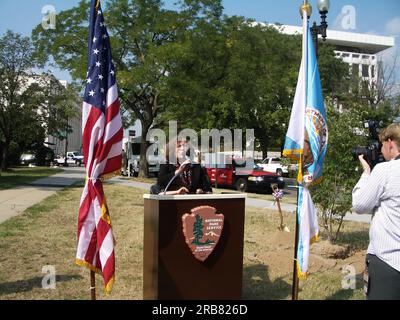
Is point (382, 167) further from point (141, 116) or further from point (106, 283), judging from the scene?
point (141, 116)

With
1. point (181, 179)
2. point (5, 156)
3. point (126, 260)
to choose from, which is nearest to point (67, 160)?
point (5, 156)

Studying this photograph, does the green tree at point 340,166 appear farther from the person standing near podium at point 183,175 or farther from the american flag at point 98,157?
the american flag at point 98,157

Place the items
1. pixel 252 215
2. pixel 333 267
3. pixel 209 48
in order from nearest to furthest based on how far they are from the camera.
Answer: pixel 333 267 → pixel 252 215 → pixel 209 48

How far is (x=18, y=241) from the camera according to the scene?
28.3 ft

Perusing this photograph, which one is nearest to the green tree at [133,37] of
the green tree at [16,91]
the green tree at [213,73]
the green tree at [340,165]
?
the green tree at [213,73]

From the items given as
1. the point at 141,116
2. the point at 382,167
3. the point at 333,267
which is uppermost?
the point at 141,116

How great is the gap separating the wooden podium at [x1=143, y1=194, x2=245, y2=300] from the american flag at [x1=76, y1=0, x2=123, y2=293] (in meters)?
0.46

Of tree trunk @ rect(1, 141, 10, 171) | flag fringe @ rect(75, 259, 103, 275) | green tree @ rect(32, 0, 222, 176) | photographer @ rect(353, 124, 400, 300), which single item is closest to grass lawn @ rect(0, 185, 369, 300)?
flag fringe @ rect(75, 259, 103, 275)

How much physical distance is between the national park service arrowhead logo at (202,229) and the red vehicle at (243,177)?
1624 cm

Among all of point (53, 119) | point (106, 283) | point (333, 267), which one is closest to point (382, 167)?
point (106, 283)

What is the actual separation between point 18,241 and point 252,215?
6331mm

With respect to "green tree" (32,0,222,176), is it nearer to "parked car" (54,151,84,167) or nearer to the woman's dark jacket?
the woman's dark jacket

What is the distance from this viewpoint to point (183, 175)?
5.50 m

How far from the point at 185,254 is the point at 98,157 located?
4.51 feet
